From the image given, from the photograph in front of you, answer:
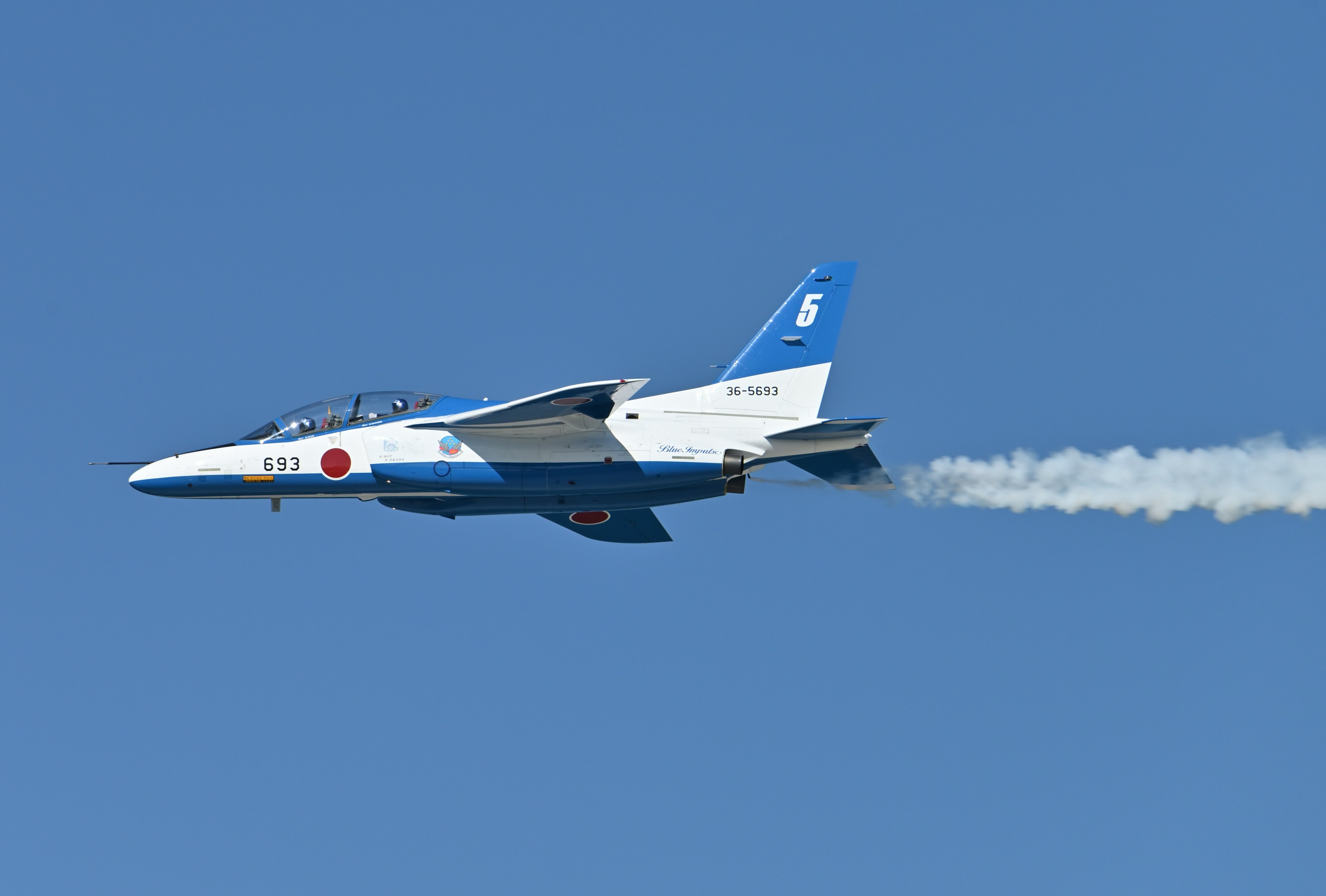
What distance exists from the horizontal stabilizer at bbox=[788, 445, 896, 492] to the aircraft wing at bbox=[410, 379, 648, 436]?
3.69 m

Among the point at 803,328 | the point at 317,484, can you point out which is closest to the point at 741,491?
the point at 803,328

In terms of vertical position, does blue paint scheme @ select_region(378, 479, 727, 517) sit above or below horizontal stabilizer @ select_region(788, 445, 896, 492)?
below

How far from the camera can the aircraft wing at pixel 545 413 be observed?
85.6 ft

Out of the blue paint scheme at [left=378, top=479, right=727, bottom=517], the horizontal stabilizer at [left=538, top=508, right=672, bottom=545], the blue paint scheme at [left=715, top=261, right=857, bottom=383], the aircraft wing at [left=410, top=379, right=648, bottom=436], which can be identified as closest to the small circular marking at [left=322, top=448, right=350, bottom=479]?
the blue paint scheme at [left=378, top=479, right=727, bottom=517]

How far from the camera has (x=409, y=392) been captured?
2881cm

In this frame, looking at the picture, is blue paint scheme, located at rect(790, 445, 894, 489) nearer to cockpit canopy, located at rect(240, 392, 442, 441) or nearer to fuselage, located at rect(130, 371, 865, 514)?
fuselage, located at rect(130, 371, 865, 514)

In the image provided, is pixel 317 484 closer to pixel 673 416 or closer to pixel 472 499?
pixel 472 499

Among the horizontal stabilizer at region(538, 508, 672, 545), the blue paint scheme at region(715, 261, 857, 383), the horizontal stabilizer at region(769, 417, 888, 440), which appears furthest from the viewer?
the horizontal stabilizer at region(538, 508, 672, 545)

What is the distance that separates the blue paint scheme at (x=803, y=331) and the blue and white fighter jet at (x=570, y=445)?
0.08 feet

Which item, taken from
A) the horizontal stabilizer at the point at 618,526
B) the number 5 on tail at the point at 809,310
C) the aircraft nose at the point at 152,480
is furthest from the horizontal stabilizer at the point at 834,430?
the aircraft nose at the point at 152,480

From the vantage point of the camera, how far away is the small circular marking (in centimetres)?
2845

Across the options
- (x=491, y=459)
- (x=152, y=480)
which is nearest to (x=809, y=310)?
(x=491, y=459)

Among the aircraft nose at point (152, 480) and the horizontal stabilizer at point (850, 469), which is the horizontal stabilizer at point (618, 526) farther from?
the aircraft nose at point (152, 480)

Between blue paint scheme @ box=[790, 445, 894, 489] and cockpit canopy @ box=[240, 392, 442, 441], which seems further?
cockpit canopy @ box=[240, 392, 442, 441]
